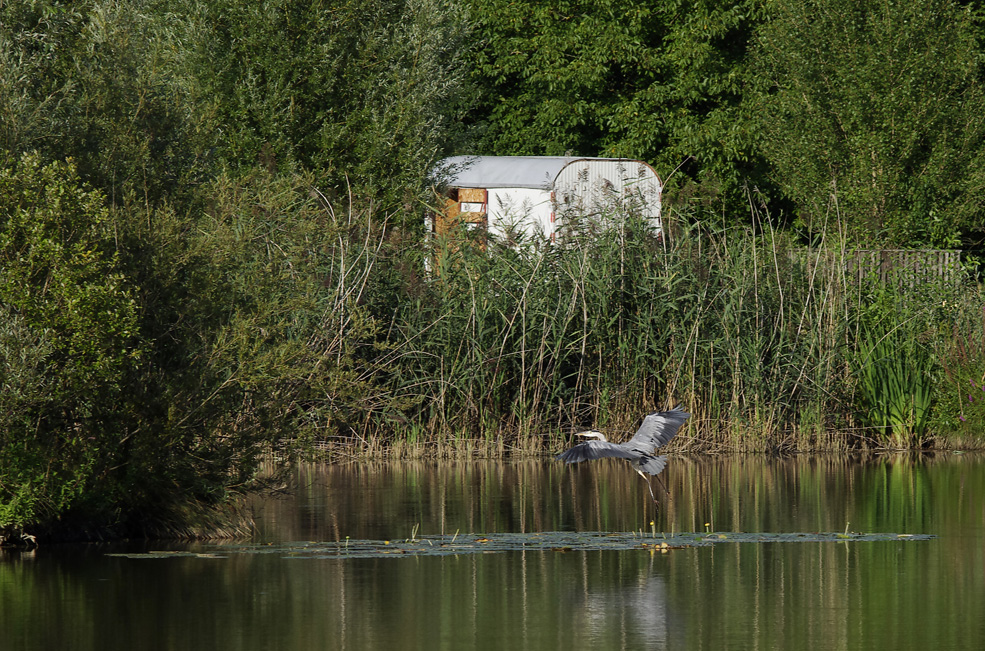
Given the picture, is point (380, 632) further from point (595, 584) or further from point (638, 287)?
point (638, 287)

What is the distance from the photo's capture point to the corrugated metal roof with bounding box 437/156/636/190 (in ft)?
98.9

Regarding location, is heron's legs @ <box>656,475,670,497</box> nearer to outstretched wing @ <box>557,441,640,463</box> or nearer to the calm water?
the calm water

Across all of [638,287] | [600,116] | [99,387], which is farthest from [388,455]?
[600,116]

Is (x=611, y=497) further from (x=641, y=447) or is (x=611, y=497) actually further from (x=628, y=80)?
(x=628, y=80)

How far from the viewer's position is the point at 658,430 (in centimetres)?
1262

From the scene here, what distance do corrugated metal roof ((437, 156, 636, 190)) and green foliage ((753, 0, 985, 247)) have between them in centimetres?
383

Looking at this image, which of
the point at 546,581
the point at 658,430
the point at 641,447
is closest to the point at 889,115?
the point at 658,430

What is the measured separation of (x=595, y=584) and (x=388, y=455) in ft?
25.2

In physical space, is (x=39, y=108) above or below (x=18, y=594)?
above

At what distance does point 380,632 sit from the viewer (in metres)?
8.61

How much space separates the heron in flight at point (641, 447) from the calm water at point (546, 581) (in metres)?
0.68

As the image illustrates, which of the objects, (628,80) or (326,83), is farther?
(628,80)

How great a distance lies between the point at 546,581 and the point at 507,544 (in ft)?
4.99

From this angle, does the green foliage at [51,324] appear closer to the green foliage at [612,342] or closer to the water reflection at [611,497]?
the water reflection at [611,497]
